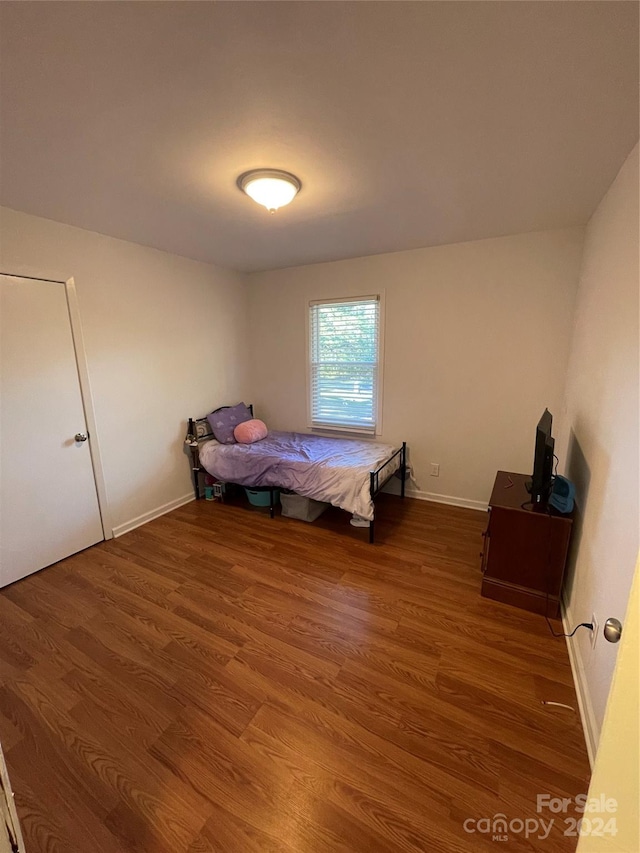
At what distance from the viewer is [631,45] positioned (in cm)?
107

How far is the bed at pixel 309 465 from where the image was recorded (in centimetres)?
283

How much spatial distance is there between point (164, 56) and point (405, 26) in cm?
78

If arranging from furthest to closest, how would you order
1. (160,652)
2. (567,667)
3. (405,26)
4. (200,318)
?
(200,318) < (160,652) < (567,667) < (405,26)

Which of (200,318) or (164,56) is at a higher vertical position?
(164,56)

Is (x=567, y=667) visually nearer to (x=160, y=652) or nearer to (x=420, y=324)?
(x=160, y=652)

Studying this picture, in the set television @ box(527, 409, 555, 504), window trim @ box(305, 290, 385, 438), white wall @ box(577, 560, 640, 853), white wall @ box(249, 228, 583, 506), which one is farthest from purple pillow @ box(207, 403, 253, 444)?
A: white wall @ box(577, 560, 640, 853)

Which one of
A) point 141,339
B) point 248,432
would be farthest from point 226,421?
point 141,339

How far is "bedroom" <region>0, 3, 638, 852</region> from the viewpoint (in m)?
1.09

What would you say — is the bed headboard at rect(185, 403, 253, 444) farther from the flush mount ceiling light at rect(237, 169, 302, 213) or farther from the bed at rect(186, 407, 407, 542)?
the flush mount ceiling light at rect(237, 169, 302, 213)

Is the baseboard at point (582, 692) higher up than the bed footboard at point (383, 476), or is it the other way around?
the bed footboard at point (383, 476)

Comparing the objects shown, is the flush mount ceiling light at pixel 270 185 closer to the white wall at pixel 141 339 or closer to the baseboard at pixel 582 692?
the white wall at pixel 141 339

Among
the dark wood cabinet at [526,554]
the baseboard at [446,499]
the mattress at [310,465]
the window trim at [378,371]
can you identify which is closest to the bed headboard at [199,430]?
the mattress at [310,465]

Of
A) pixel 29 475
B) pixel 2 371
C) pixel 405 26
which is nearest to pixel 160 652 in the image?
pixel 29 475

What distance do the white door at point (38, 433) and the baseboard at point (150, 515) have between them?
32 centimetres
